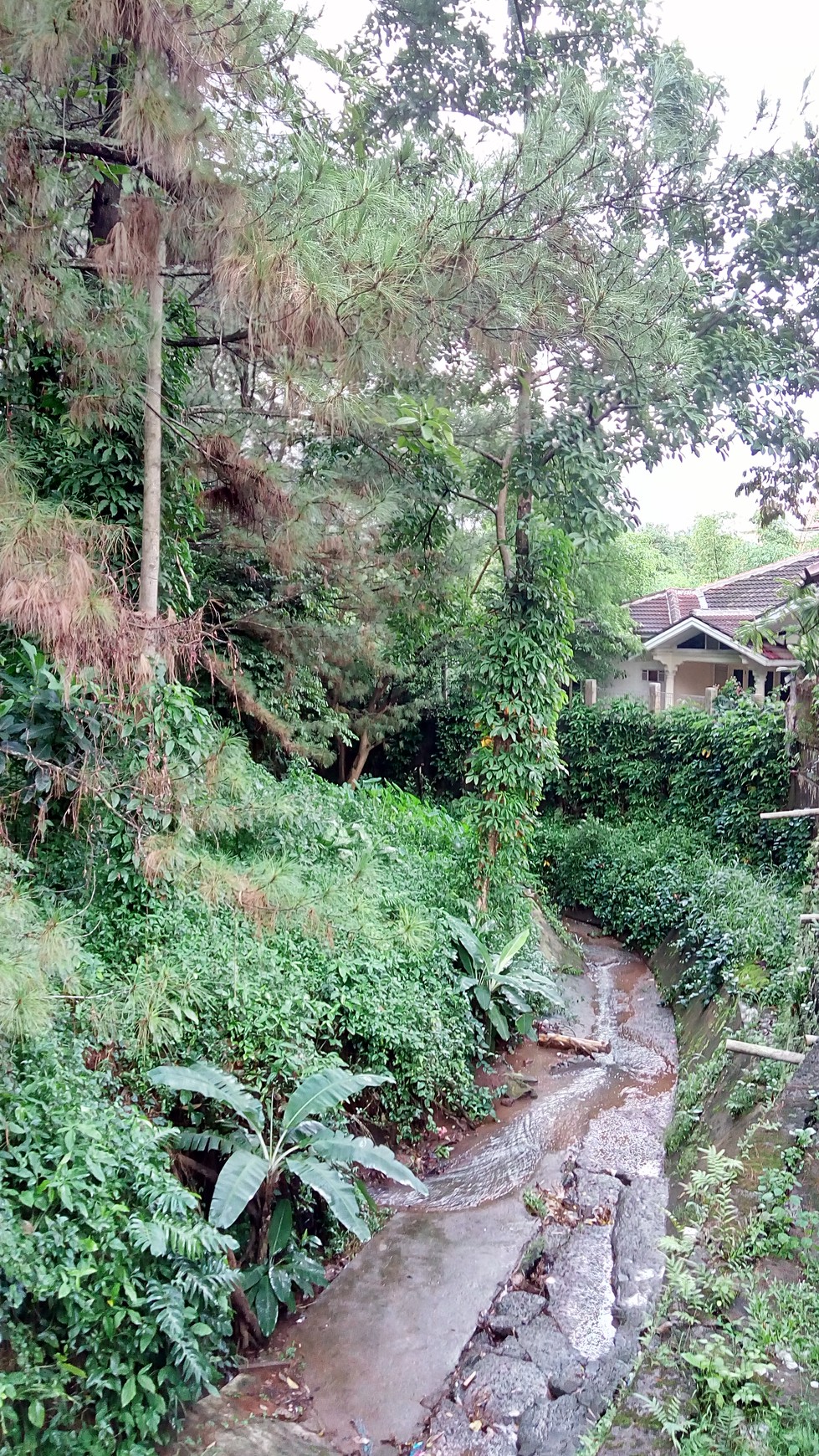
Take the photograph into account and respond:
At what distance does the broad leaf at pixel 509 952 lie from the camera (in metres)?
7.33

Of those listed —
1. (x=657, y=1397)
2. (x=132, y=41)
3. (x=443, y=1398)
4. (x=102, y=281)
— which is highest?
(x=132, y=41)

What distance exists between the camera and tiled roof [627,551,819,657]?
1596cm

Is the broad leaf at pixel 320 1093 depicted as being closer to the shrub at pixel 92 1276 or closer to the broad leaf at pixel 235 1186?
the broad leaf at pixel 235 1186

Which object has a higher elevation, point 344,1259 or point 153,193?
point 153,193

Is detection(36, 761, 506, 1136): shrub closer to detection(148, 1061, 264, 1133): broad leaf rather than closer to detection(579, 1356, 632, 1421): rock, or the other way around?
detection(148, 1061, 264, 1133): broad leaf

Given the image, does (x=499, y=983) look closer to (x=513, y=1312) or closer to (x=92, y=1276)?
(x=513, y=1312)

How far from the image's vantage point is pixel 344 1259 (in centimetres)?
463

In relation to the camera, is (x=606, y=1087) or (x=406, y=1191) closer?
(x=406, y=1191)

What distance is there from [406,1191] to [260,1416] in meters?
2.04

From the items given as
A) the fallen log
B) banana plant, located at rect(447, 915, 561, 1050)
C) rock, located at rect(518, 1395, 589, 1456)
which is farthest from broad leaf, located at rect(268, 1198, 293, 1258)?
the fallen log

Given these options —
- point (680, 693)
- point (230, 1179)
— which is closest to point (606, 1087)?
point (230, 1179)

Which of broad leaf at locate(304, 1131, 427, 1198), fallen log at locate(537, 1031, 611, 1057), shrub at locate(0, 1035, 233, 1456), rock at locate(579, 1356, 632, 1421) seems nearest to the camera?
shrub at locate(0, 1035, 233, 1456)

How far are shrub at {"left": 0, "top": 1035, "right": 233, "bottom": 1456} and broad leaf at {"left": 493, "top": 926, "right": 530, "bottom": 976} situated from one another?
4.05 m

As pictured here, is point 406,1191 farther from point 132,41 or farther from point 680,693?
point 680,693
